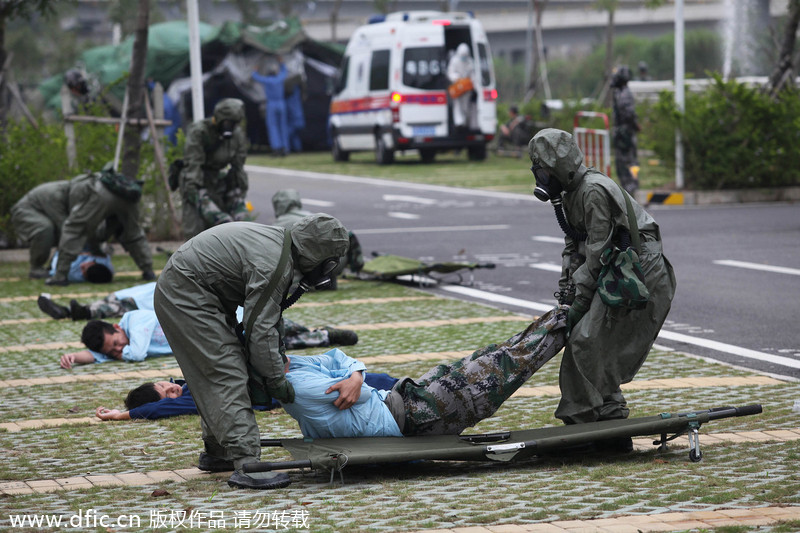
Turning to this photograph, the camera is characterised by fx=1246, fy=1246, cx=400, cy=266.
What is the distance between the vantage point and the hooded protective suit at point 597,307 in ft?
20.8

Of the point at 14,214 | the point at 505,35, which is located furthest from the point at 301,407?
the point at 505,35

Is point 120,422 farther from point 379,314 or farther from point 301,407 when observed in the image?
point 379,314

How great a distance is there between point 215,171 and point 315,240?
322 inches

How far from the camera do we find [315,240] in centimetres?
577

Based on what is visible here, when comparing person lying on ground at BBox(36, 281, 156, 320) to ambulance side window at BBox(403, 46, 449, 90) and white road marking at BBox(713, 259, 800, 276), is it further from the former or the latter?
ambulance side window at BBox(403, 46, 449, 90)

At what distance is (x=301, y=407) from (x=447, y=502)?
3.40ft

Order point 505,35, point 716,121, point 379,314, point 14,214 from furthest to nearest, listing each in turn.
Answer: point 505,35 < point 716,121 < point 14,214 < point 379,314

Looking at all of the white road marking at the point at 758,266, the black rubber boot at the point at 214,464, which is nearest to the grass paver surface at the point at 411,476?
the black rubber boot at the point at 214,464

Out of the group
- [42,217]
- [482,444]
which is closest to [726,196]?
[42,217]

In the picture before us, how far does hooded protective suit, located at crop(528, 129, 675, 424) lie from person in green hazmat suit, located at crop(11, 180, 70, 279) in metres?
9.29

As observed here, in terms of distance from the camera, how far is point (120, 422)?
7570 millimetres

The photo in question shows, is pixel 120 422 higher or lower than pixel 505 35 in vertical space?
lower

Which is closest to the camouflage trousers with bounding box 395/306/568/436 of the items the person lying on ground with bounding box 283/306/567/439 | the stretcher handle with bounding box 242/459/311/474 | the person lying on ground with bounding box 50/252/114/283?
the person lying on ground with bounding box 283/306/567/439

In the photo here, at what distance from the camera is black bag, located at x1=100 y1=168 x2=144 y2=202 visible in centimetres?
1350
